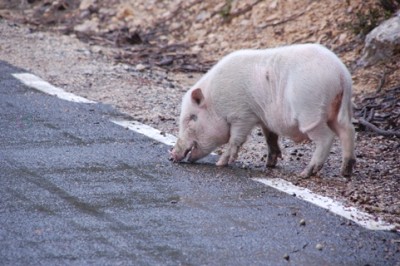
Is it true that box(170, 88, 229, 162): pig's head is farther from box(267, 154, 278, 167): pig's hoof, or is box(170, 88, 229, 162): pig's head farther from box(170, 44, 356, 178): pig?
box(267, 154, 278, 167): pig's hoof

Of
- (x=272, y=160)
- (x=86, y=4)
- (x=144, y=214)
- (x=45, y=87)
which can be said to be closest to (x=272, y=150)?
(x=272, y=160)

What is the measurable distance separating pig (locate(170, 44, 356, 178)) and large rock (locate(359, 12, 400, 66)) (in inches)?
127

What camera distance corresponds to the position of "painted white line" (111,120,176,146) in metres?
8.05

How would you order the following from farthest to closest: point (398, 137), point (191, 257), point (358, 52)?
point (358, 52), point (398, 137), point (191, 257)

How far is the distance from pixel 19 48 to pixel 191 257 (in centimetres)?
853

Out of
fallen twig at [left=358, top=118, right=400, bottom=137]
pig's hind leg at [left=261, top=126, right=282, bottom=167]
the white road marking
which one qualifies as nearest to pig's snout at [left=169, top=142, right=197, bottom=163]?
the white road marking

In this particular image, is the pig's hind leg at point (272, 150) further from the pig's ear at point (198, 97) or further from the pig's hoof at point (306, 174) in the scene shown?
the pig's ear at point (198, 97)

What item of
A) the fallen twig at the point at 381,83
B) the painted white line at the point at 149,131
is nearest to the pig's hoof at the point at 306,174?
the painted white line at the point at 149,131

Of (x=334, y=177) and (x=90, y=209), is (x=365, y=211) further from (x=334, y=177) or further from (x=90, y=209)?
(x=90, y=209)

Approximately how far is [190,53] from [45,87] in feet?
10.4

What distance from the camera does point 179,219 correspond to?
18.6 feet

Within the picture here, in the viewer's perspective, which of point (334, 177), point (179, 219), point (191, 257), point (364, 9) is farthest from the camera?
point (364, 9)

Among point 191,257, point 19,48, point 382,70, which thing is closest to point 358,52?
point 382,70

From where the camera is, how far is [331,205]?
19.6 feet
